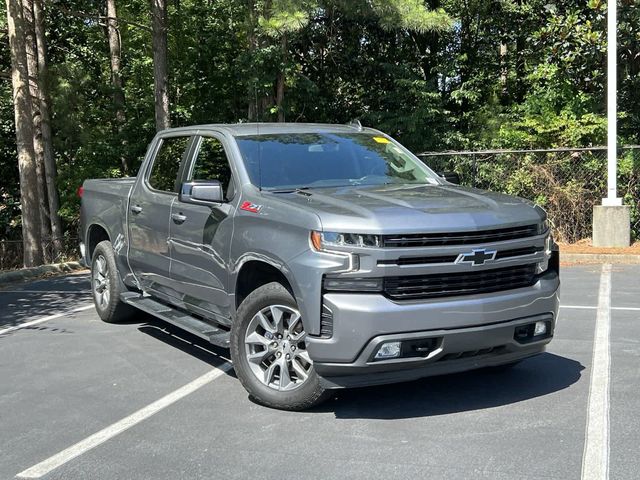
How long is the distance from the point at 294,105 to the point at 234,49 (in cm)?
365

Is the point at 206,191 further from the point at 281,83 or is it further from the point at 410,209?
the point at 281,83

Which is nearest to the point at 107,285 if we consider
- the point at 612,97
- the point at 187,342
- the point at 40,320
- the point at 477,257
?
the point at 40,320

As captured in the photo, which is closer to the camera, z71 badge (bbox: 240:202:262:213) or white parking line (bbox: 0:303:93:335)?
z71 badge (bbox: 240:202:262:213)

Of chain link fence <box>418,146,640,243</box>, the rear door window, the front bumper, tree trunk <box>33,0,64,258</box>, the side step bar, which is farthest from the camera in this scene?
tree trunk <box>33,0,64,258</box>

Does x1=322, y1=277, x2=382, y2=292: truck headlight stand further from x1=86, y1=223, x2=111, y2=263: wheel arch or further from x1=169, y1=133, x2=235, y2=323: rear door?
x1=86, y1=223, x2=111, y2=263: wheel arch

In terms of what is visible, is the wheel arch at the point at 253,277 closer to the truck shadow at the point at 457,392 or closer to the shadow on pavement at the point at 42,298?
the truck shadow at the point at 457,392

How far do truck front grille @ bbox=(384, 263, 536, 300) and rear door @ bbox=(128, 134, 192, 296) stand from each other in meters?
2.58

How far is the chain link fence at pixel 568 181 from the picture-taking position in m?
14.5

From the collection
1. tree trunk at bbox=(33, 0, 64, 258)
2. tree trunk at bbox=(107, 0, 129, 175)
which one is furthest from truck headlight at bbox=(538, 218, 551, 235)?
tree trunk at bbox=(107, 0, 129, 175)

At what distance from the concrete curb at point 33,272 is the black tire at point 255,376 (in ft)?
24.7

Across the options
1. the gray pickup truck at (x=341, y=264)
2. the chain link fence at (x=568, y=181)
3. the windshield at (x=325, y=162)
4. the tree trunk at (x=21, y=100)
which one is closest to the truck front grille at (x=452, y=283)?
the gray pickup truck at (x=341, y=264)

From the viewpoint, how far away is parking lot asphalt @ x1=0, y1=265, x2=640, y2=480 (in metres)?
3.87

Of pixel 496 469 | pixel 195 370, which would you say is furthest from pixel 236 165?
pixel 496 469

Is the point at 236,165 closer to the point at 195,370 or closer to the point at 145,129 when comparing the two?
the point at 195,370
